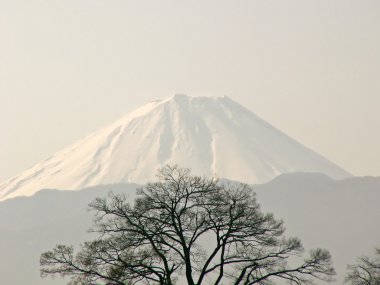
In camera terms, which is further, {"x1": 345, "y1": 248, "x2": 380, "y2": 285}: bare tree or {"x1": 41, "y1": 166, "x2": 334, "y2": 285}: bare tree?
{"x1": 345, "y1": 248, "x2": 380, "y2": 285}: bare tree

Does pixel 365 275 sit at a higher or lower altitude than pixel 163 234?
higher

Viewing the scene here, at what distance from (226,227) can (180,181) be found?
205 cm

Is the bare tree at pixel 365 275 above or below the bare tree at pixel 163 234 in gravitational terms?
above

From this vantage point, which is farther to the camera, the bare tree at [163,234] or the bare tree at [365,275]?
the bare tree at [365,275]

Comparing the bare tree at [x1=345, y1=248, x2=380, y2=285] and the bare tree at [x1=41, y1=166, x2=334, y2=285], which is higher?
the bare tree at [x1=345, y1=248, x2=380, y2=285]

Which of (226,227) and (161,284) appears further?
(226,227)

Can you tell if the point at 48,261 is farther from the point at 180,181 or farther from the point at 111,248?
the point at 180,181

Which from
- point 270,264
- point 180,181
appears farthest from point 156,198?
point 270,264

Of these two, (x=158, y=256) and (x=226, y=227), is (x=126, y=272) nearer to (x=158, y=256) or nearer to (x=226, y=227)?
(x=158, y=256)

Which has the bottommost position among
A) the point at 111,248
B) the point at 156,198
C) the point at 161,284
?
the point at 161,284

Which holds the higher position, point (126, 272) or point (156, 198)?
Result: point (156, 198)

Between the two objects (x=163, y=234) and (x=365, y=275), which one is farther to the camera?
(x=365, y=275)

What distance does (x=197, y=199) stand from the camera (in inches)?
806

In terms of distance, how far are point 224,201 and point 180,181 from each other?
1.39m
